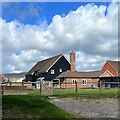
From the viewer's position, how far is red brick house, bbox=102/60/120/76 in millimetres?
68875

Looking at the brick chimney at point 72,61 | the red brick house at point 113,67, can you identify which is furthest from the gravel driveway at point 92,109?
the red brick house at point 113,67

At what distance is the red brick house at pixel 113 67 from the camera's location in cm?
6888

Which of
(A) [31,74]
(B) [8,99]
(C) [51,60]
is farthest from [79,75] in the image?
(B) [8,99]

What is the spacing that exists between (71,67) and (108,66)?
9344mm

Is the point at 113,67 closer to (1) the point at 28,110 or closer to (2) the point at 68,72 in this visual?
(2) the point at 68,72

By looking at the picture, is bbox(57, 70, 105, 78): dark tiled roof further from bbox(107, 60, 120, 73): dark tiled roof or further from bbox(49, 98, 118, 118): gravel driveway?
bbox(49, 98, 118, 118): gravel driveway

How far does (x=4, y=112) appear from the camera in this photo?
9.17 m

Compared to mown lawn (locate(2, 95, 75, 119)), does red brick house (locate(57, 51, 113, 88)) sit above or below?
above

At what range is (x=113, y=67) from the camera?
70000 millimetres

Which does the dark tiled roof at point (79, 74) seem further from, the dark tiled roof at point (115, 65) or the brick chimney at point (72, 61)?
the dark tiled roof at point (115, 65)

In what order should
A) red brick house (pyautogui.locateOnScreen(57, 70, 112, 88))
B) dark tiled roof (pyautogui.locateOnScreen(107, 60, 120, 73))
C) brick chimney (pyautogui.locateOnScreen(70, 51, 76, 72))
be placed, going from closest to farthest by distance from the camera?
1. red brick house (pyautogui.locateOnScreen(57, 70, 112, 88))
2. brick chimney (pyautogui.locateOnScreen(70, 51, 76, 72))
3. dark tiled roof (pyautogui.locateOnScreen(107, 60, 120, 73))

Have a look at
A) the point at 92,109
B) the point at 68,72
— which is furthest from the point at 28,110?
the point at 68,72

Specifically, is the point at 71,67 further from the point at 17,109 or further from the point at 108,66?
the point at 17,109

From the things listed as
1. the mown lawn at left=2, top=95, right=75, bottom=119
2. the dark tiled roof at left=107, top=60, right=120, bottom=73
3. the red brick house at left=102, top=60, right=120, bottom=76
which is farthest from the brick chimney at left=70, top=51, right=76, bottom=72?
the mown lawn at left=2, top=95, right=75, bottom=119
